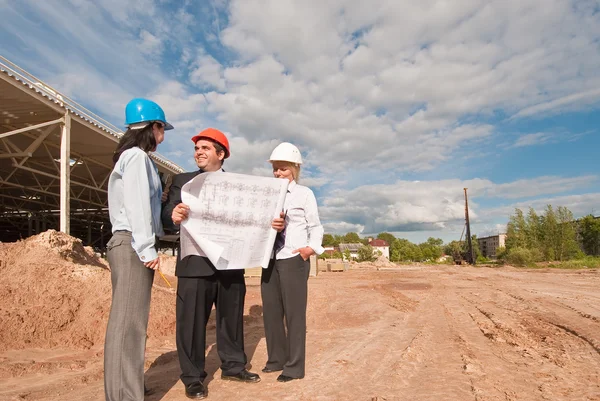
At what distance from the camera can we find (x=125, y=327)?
220 cm

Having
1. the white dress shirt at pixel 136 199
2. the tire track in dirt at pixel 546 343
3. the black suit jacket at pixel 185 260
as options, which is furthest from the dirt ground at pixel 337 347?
the white dress shirt at pixel 136 199

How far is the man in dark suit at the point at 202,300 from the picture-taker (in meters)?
2.62

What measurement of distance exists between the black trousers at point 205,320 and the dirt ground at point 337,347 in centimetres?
19

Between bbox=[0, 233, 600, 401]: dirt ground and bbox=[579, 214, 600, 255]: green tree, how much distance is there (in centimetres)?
5973

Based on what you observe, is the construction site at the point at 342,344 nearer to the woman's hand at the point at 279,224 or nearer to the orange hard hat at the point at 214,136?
the orange hard hat at the point at 214,136

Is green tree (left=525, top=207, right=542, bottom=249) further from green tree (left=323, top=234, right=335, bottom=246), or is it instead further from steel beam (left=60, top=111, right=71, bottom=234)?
green tree (left=323, top=234, right=335, bottom=246)

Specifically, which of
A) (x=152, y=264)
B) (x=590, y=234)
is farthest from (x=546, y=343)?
(x=590, y=234)

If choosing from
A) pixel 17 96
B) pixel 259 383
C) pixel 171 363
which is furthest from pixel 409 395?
pixel 17 96

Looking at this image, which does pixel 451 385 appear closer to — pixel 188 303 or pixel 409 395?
pixel 409 395

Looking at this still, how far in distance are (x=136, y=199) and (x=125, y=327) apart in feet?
2.44

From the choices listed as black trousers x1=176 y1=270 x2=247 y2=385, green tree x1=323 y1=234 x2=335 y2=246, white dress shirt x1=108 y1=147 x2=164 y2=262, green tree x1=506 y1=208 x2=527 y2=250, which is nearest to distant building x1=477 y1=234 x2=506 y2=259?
green tree x1=323 y1=234 x2=335 y2=246

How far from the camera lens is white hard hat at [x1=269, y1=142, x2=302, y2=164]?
10.7 feet

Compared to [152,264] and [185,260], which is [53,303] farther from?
[152,264]

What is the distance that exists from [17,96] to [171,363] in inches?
458
